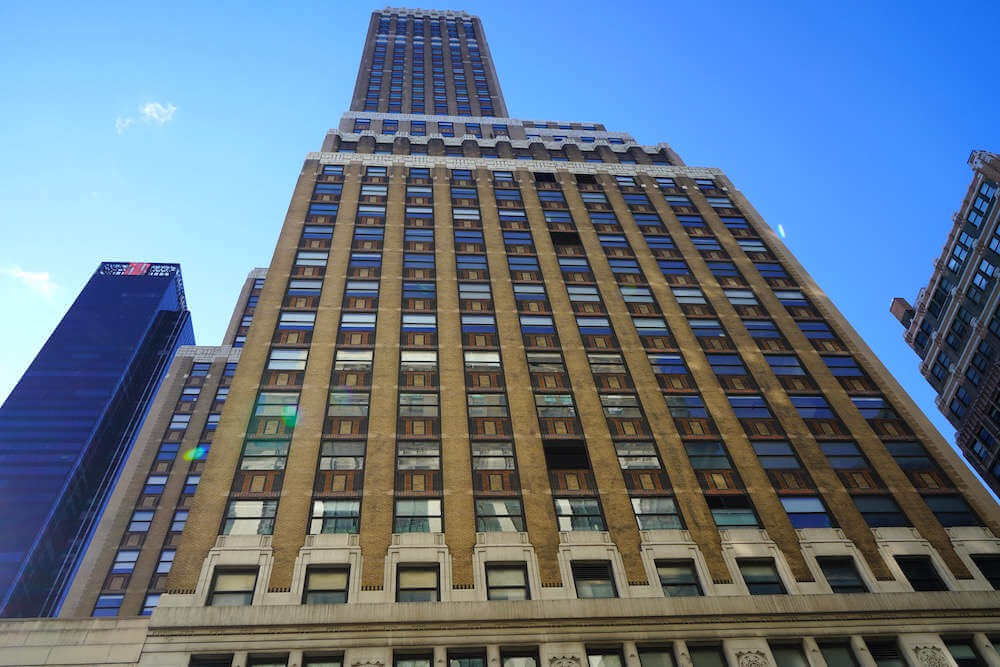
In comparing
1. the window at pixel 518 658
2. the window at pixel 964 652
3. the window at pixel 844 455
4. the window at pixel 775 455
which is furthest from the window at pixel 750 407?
the window at pixel 518 658

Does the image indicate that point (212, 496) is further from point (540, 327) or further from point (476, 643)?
point (540, 327)

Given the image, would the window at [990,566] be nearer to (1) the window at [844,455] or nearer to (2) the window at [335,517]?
(1) the window at [844,455]

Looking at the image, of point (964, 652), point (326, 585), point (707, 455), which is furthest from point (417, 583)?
point (964, 652)

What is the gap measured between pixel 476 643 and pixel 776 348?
2637cm

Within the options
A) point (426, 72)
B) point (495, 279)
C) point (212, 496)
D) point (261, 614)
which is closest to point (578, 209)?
point (495, 279)

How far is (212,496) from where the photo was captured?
3017 cm

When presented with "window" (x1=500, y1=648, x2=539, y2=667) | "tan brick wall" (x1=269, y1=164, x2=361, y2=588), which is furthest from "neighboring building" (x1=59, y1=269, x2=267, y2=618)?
"window" (x1=500, y1=648, x2=539, y2=667)

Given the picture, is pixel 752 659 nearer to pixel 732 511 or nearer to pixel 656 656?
pixel 656 656

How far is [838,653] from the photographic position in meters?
26.0

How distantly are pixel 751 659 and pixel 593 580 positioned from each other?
20.9 ft

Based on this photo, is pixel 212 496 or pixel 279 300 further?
pixel 279 300

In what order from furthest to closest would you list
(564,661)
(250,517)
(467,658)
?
(250,517) < (467,658) < (564,661)

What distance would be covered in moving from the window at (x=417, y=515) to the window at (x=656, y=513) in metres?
8.80

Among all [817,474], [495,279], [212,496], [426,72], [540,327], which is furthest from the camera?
→ [426,72]
